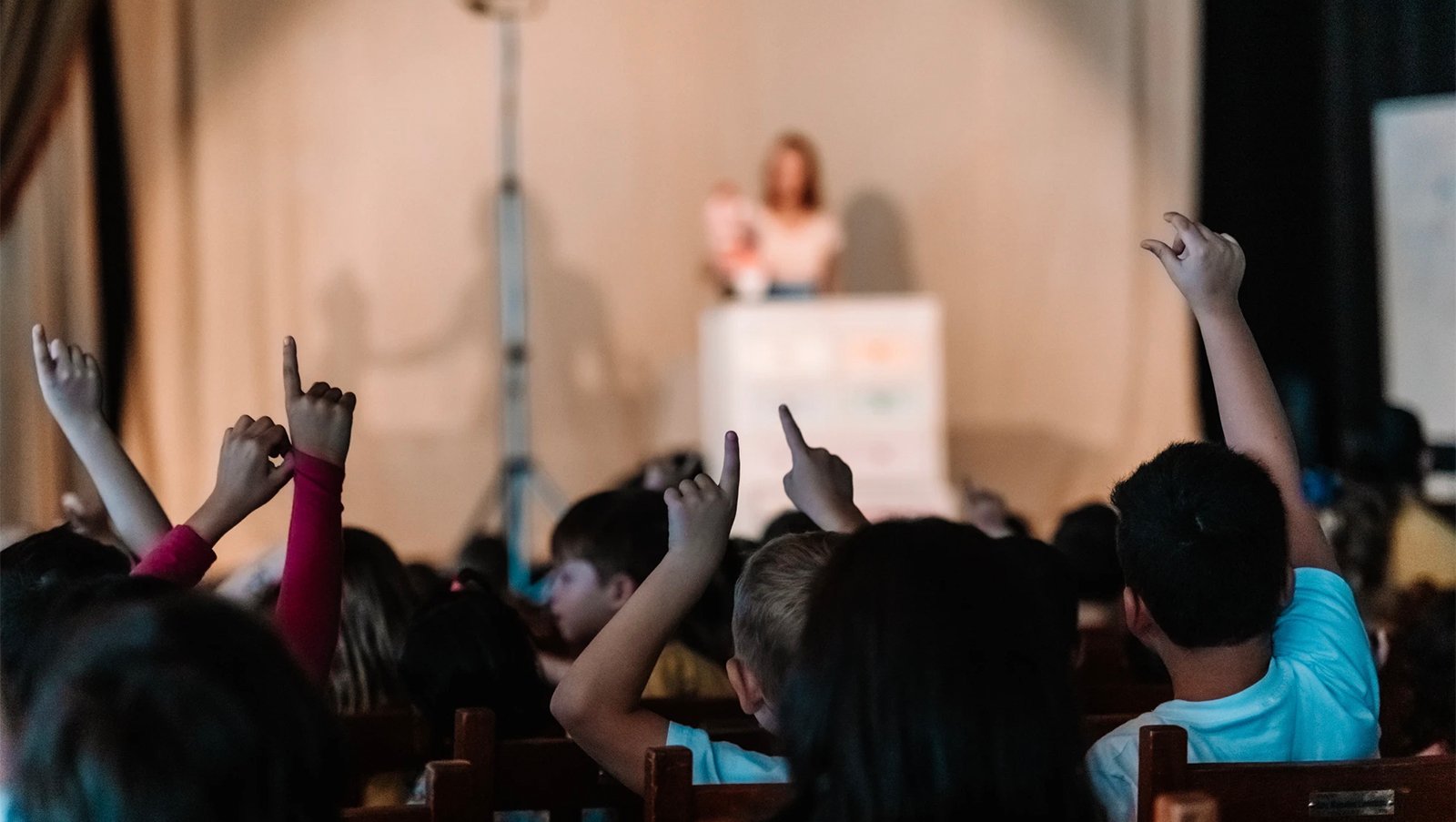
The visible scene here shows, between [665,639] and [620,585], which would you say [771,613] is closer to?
[665,639]

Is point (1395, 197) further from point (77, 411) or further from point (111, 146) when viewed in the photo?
point (77, 411)

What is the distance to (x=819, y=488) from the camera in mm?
1604

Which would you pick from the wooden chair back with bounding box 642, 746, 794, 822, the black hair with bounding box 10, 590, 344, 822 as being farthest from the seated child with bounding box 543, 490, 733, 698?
the black hair with bounding box 10, 590, 344, 822

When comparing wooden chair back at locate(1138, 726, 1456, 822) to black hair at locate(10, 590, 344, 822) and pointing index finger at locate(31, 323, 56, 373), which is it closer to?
black hair at locate(10, 590, 344, 822)

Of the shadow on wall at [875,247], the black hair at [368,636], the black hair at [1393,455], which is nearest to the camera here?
the black hair at [368,636]

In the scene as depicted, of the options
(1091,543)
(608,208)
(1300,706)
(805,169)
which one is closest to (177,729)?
(1300,706)

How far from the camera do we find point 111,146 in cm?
583

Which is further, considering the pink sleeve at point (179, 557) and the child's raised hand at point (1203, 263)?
the child's raised hand at point (1203, 263)

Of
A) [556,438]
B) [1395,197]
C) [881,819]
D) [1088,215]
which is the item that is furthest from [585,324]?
[881,819]

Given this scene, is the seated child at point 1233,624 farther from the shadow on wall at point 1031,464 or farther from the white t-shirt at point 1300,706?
the shadow on wall at point 1031,464

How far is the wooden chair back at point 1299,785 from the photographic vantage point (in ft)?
3.61

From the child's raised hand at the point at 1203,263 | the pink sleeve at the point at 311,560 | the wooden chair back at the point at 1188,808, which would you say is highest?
the child's raised hand at the point at 1203,263

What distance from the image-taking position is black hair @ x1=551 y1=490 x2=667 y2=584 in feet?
6.75

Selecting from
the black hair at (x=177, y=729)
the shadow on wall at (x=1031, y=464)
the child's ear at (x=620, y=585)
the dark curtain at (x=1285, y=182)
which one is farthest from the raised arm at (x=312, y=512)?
the shadow on wall at (x=1031, y=464)
